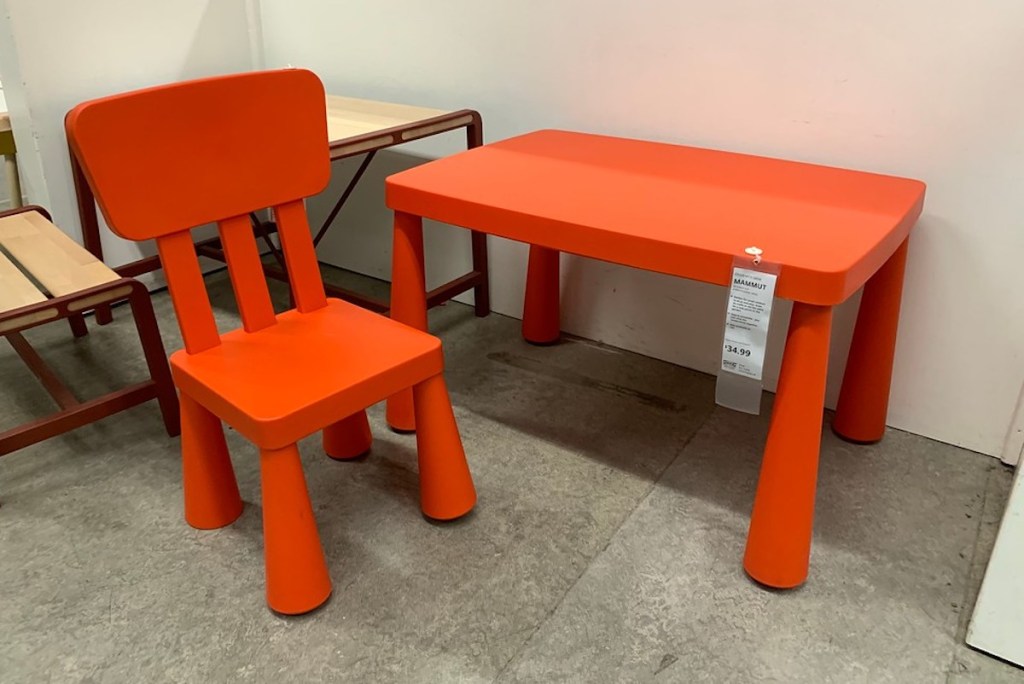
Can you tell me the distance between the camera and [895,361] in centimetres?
169

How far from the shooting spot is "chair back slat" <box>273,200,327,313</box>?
144cm

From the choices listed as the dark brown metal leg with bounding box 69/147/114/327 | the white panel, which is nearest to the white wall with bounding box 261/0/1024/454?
the white panel

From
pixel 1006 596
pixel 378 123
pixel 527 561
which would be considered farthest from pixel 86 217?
pixel 1006 596

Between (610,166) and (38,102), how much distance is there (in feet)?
4.76

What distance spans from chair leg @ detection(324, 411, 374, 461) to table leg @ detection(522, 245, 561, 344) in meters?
0.57

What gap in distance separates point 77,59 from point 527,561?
170cm

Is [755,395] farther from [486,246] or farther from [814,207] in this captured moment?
[486,246]

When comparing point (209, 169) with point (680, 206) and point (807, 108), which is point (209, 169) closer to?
point (680, 206)

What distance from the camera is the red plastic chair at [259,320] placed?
3.93ft

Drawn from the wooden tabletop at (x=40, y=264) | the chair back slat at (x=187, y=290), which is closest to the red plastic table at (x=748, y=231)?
the chair back slat at (x=187, y=290)

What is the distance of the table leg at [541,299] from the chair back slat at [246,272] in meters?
0.75

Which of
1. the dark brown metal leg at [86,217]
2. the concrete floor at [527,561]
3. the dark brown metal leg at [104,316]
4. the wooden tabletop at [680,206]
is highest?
the wooden tabletop at [680,206]

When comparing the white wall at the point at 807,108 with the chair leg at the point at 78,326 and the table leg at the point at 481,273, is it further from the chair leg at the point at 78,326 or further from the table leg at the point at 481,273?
the chair leg at the point at 78,326

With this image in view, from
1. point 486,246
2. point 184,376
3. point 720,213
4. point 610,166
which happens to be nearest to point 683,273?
point 720,213
